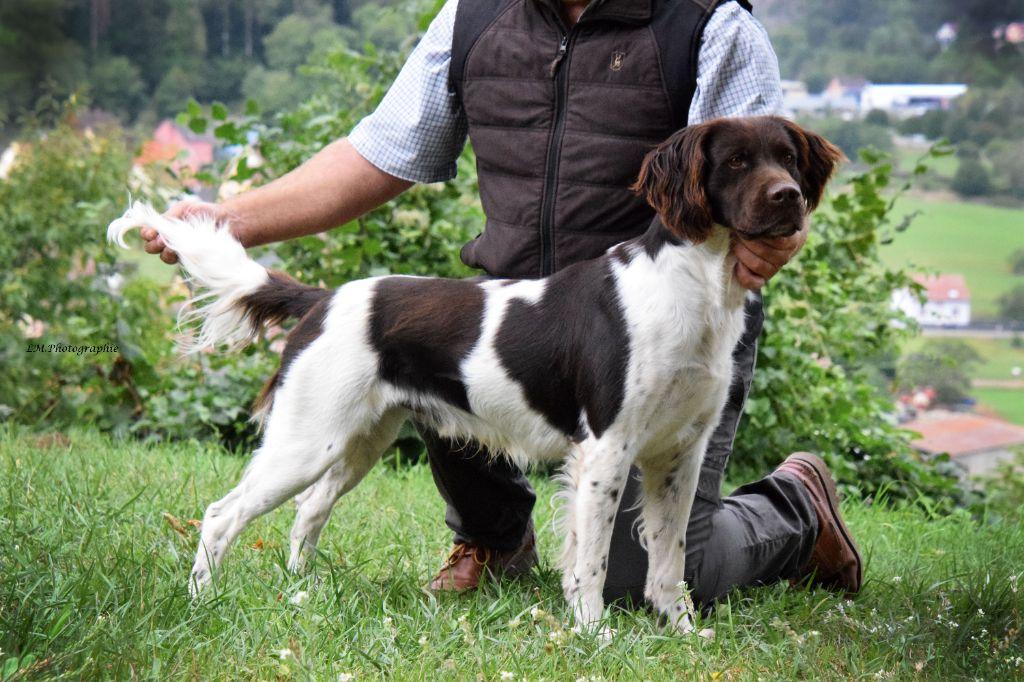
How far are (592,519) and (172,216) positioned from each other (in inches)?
52.2

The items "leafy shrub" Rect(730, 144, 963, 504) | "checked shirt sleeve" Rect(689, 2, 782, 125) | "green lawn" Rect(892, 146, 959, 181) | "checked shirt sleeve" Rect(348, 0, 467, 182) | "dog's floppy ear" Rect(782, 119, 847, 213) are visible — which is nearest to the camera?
"dog's floppy ear" Rect(782, 119, 847, 213)

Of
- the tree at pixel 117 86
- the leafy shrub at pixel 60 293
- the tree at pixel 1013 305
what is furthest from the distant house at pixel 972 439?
the tree at pixel 117 86

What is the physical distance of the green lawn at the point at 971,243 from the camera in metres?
5.48

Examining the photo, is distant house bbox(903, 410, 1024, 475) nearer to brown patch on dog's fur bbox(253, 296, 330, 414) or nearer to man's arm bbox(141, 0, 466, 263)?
man's arm bbox(141, 0, 466, 263)

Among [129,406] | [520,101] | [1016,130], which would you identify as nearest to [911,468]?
[1016,130]

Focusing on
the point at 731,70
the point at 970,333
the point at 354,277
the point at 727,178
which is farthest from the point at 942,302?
the point at 727,178

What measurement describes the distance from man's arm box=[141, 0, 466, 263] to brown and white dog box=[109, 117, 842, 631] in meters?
0.25

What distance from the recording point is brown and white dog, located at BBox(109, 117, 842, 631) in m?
2.52

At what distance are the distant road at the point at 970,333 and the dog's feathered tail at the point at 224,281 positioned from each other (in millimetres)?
3715

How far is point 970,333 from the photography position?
553 cm

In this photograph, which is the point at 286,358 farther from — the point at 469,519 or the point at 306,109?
the point at 306,109

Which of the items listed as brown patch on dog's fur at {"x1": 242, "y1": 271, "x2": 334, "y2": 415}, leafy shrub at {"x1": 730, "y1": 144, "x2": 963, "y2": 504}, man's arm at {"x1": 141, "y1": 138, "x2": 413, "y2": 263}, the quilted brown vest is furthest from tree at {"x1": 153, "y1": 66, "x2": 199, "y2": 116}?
brown patch on dog's fur at {"x1": 242, "y1": 271, "x2": 334, "y2": 415}

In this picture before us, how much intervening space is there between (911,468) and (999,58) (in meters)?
2.05

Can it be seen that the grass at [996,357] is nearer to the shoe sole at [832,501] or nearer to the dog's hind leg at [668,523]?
the shoe sole at [832,501]
